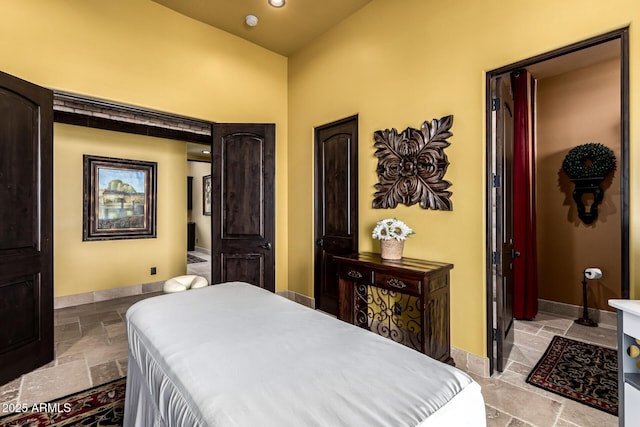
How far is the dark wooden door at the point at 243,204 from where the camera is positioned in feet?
12.3

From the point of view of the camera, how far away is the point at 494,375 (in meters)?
2.45

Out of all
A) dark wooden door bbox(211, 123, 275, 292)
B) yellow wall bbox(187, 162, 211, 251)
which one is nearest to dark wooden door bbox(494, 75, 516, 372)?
dark wooden door bbox(211, 123, 275, 292)

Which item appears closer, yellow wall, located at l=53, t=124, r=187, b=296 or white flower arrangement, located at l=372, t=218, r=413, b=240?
white flower arrangement, located at l=372, t=218, r=413, b=240

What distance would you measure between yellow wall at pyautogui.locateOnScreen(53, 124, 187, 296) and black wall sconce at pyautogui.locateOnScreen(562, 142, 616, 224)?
18.6ft

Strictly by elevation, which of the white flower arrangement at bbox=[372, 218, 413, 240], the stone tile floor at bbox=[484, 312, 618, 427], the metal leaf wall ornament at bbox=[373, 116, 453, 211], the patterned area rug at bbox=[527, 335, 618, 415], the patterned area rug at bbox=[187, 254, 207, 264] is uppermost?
the metal leaf wall ornament at bbox=[373, 116, 453, 211]

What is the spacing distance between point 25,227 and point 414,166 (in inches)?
131

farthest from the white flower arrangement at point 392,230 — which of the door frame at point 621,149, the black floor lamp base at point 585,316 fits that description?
the black floor lamp base at point 585,316

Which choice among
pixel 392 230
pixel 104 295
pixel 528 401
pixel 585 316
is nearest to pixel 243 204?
pixel 392 230

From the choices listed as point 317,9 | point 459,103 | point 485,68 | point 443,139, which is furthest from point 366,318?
point 317,9

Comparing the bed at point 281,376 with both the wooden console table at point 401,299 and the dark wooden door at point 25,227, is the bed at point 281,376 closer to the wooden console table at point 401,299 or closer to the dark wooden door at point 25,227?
the wooden console table at point 401,299

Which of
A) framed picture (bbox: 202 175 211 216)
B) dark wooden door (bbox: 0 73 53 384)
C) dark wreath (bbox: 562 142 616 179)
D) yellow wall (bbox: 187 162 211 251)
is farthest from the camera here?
yellow wall (bbox: 187 162 211 251)

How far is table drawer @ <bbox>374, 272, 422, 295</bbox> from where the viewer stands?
2.35 metres

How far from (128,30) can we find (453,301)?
411cm

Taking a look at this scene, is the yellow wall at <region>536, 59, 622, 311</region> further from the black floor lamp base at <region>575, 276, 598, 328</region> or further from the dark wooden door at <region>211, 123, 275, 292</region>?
the dark wooden door at <region>211, 123, 275, 292</region>
